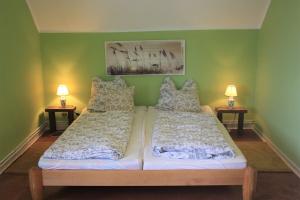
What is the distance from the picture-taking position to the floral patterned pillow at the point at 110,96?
4.00 m

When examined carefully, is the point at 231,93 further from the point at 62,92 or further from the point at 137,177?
the point at 62,92

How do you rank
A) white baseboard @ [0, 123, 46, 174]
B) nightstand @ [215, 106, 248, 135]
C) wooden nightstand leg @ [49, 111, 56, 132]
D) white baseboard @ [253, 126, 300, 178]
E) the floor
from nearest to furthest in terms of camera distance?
the floor < white baseboard @ [253, 126, 300, 178] < white baseboard @ [0, 123, 46, 174] < nightstand @ [215, 106, 248, 135] < wooden nightstand leg @ [49, 111, 56, 132]

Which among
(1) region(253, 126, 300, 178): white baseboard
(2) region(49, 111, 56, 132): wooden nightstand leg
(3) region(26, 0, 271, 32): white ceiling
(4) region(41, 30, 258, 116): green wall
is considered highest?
(3) region(26, 0, 271, 32): white ceiling

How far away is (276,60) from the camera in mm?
3623

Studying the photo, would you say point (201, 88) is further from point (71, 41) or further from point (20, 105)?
point (20, 105)

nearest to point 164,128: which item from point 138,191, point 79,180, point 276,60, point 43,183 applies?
point 138,191

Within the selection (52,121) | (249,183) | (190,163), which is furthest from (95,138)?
(52,121)

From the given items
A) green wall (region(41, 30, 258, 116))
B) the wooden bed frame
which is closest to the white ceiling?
green wall (region(41, 30, 258, 116))

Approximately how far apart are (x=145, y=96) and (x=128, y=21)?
1.11 meters

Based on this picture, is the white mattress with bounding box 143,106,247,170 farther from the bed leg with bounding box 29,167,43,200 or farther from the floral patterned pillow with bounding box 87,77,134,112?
the floral patterned pillow with bounding box 87,77,134,112

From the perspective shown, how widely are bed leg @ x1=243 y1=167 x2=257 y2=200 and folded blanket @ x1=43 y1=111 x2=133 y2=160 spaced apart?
1.05m

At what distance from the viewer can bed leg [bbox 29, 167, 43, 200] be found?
2.43m

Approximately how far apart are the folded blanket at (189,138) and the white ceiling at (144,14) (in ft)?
4.67

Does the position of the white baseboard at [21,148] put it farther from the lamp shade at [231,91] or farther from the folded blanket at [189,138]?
the lamp shade at [231,91]
